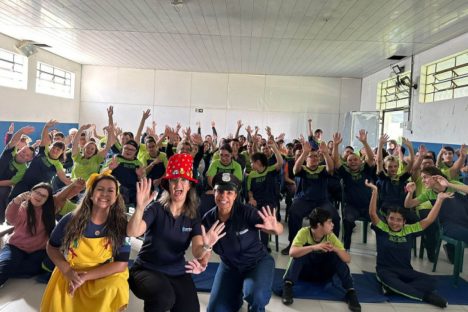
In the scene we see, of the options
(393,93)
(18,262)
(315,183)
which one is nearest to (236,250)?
(18,262)

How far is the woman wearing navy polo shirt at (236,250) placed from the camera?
255 centimetres

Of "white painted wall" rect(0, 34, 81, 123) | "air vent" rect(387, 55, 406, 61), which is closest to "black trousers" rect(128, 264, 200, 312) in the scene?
"air vent" rect(387, 55, 406, 61)

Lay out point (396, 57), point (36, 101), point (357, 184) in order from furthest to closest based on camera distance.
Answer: point (36, 101) → point (396, 57) → point (357, 184)

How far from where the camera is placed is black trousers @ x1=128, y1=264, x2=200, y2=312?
224cm

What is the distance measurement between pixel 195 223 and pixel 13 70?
9.04m

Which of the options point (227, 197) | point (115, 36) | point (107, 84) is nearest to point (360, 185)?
point (227, 197)

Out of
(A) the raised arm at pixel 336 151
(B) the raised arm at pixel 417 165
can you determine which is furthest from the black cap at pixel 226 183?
(B) the raised arm at pixel 417 165

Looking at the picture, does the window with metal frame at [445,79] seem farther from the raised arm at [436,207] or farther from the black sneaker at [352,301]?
the black sneaker at [352,301]

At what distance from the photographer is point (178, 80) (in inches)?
475

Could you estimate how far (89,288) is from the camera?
2.21 metres

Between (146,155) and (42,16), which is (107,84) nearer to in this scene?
(42,16)

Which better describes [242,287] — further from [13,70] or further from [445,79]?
[13,70]

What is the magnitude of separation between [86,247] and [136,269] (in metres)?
0.38

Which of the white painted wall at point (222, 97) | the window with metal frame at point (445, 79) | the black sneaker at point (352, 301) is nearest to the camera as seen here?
the black sneaker at point (352, 301)
